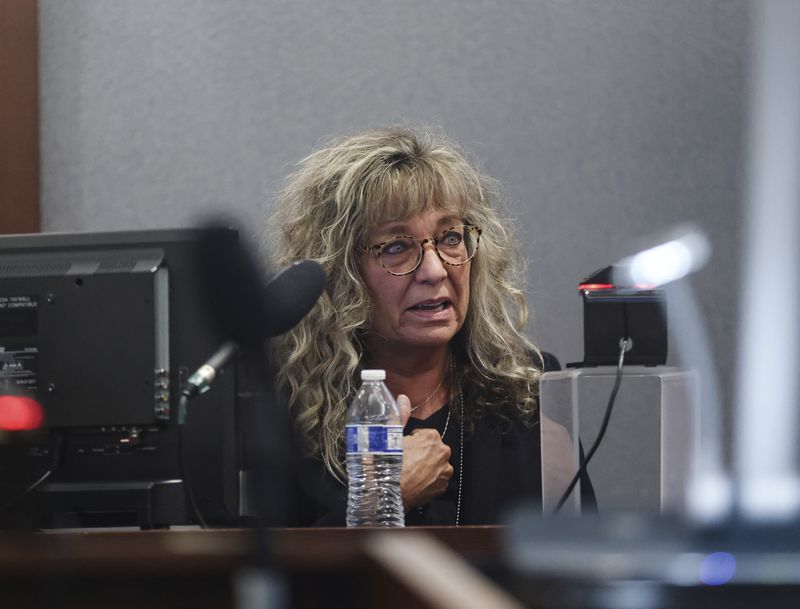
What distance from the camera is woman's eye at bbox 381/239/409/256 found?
5.95ft

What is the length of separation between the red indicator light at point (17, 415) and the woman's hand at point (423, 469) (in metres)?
0.92

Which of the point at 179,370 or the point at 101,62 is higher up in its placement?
the point at 101,62

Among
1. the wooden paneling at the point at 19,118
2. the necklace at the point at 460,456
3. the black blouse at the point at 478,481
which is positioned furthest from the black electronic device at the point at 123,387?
the wooden paneling at the point at 19,118

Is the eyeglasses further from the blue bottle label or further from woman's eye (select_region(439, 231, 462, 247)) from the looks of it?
the blue bottle label

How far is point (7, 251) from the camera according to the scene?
4.42ft

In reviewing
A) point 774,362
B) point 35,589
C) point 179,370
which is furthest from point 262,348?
point 774,362

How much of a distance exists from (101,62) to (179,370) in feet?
5.43

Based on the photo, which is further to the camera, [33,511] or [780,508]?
[33,511]

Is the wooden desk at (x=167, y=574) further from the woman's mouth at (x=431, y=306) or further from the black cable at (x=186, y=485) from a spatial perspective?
the woman's mouth at (x=431, y=306)

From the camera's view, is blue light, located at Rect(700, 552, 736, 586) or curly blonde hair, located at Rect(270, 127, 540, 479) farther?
curly blonde hair, located at Rect(270, 127, 540, 479)

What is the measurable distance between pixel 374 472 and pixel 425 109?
1.39 metres

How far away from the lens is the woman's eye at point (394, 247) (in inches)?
71.4

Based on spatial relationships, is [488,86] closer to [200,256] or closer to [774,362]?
[774,362]

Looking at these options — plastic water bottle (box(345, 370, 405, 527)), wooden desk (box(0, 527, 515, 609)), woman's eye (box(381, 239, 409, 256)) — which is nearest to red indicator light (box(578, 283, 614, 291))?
plastic water bottle (box(345, 370, 405, 527))
